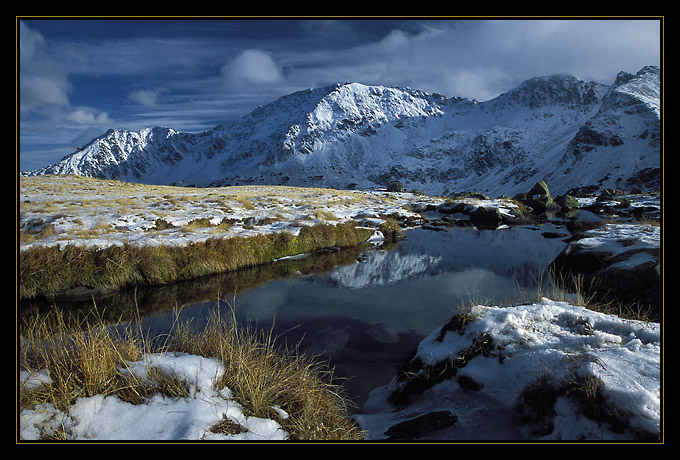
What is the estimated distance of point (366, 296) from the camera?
472 inches

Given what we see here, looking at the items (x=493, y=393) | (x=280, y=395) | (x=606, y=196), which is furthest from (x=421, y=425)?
(x=606, y=196)

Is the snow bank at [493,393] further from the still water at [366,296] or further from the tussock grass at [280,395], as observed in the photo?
the still water at [366,296]

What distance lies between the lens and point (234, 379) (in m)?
3.99

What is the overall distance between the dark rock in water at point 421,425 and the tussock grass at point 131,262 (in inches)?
444

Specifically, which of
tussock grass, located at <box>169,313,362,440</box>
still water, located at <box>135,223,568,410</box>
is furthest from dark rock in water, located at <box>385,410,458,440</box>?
still water, located at <box>135,223,568,410</box>

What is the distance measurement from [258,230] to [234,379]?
15.1m

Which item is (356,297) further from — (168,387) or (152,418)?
(152,418)

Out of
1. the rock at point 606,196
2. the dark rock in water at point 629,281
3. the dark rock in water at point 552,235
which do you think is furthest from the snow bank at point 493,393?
the rock at point 606,196

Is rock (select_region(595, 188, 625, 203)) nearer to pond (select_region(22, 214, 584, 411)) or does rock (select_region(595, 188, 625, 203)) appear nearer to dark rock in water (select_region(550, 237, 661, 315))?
pond (select_region(22, 214, 584, 411))

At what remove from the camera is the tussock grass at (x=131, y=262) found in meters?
10.8

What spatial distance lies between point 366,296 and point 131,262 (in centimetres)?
Answer: 882
